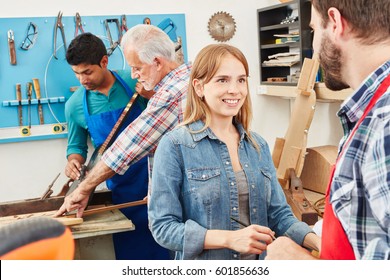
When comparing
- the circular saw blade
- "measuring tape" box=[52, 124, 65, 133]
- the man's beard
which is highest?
the circular saw blade

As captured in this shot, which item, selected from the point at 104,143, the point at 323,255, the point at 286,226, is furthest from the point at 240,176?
the point at 104,143

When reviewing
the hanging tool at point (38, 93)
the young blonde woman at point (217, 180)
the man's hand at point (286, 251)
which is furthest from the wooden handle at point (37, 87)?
the man's hand at point (286, 251)

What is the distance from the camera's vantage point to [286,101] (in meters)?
3.37

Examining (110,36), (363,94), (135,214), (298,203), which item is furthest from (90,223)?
(110,36)

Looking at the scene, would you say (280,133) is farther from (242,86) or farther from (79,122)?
(242,86)

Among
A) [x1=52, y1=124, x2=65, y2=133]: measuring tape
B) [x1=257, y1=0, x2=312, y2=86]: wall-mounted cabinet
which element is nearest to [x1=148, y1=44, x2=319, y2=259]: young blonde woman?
[x1=257, y1=0, x2=312, y2=86]: wall-mounted cabinet

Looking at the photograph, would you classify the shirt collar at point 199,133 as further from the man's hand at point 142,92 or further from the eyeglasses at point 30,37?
the eyeglasses at point 30,37

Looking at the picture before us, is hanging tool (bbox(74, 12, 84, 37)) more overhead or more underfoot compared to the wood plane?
more overhead

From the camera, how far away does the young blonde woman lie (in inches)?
44.9

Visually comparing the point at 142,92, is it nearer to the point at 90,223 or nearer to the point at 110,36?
the point at 90,223

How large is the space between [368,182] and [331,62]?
245 millimetres

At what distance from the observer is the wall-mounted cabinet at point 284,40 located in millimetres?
2742

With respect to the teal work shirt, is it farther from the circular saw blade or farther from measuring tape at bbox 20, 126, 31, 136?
the circular saw blade

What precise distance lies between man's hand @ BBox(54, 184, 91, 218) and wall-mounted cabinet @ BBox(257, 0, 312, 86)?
4.95 feet
